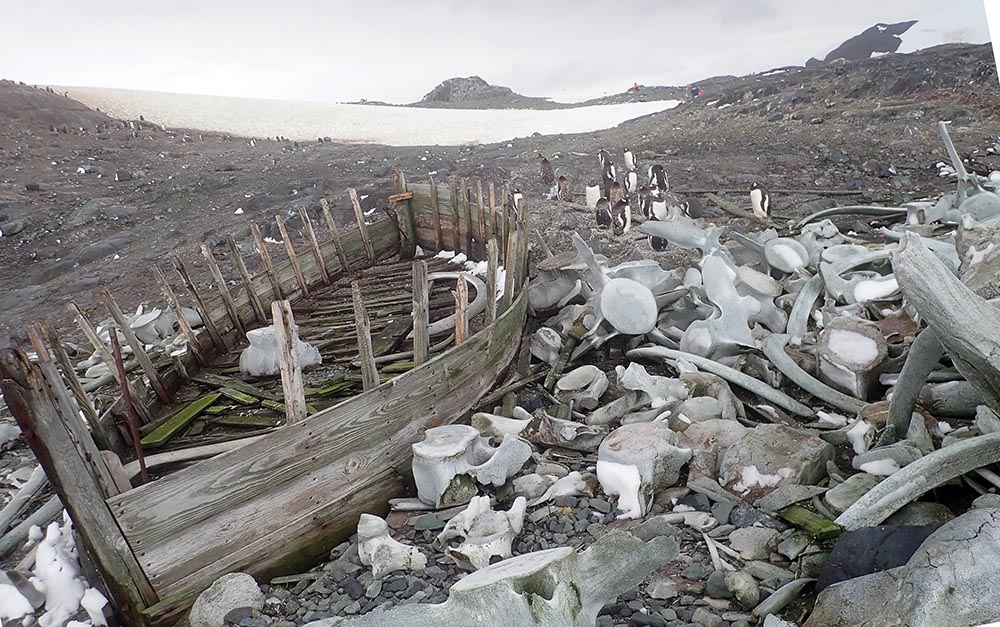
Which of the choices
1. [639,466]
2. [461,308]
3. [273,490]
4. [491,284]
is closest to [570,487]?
[639,466]

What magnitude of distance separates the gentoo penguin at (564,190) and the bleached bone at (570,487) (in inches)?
200

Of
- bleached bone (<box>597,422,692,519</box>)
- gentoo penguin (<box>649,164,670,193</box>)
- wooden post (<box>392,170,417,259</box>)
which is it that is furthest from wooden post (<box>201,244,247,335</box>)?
gentoo penguin (<box>649,164,670,193</box>)

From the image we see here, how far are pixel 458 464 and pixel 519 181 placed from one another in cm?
592

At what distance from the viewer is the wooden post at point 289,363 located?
2461mm

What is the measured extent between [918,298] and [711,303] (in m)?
2.08

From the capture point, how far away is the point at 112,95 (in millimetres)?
5750

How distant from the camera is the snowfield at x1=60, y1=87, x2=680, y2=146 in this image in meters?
6.65

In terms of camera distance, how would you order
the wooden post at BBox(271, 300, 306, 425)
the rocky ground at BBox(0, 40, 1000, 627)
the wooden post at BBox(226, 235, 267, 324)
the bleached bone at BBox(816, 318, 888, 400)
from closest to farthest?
the rocky ground at BBox(0, 40, 1000, 627) → the wooden post at BBox(271, 300, 306, 425) → the bleached bone at BBox(816, 318, 888, 400) → the wooden post at BBox(226, 235, 267, 324)

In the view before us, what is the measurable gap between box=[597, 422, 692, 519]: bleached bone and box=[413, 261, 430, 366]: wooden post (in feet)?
2.98

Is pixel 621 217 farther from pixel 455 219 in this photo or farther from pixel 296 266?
pixel 296 266

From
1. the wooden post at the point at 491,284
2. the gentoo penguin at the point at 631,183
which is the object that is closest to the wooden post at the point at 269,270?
the wooden post at the point at 491,284

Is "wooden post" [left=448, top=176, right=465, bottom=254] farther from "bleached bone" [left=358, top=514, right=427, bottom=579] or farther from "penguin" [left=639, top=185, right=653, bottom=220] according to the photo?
"bleached bone" [left=358, top=514, right=427, bottom=579]

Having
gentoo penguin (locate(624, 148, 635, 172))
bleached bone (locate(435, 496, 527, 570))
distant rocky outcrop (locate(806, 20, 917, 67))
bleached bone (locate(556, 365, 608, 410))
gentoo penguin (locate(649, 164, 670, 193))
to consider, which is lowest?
bleached bone (locate(556, 365, 608, 410))

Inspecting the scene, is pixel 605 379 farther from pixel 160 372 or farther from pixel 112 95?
pixel 112 95
